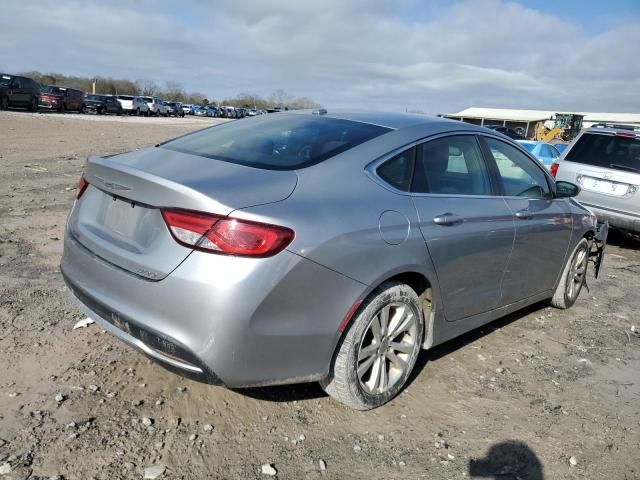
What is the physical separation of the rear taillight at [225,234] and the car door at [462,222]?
1069 millimetres

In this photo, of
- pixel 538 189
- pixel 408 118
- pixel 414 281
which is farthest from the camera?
pixel 538 189

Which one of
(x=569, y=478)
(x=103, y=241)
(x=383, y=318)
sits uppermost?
(x=103, y=241)

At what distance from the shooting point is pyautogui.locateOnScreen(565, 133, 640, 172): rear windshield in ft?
26.1

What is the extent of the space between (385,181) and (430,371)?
1475mm

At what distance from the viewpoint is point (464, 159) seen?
12.6ft

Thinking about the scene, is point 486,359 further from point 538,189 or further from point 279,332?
point 279,332

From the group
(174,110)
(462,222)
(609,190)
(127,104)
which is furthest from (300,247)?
(174,110)

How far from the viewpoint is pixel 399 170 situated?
324 centimetres

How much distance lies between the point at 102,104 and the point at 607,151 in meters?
40.8

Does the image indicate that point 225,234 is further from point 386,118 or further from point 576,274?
point 576,274

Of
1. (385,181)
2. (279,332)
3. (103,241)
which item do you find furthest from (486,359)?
(103,241)

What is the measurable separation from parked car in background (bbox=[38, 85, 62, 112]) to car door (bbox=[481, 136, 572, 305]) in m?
36.7

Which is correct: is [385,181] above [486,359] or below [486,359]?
above

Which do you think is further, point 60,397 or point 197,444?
point 60,397
